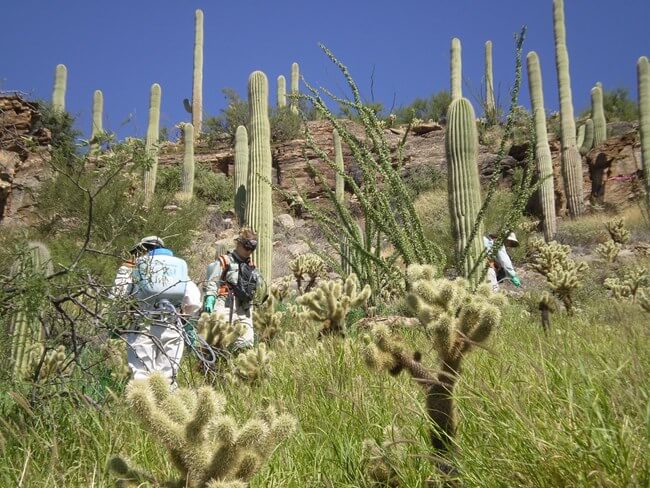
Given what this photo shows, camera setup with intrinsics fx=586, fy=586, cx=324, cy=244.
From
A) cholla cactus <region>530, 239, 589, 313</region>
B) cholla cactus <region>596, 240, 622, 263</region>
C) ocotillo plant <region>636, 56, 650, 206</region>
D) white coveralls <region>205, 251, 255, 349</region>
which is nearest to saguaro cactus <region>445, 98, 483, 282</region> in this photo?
cholla cactus <region>530, 239, 589, 313</region>

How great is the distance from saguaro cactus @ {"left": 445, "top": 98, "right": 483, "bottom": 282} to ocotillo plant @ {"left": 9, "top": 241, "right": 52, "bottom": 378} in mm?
4087

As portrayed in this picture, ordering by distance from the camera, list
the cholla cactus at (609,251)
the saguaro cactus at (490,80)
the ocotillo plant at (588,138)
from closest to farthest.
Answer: the cholla cactus at (609,251)
the ocotillo plant at (588,138)
the saguaro cactus at (490,80)

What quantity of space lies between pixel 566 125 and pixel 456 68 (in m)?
5.32

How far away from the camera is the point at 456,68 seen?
68.7 feet

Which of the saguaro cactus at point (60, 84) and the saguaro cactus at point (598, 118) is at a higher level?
the saguaro cactus at point (60, 84)

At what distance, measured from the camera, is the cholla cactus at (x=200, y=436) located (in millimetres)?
1294

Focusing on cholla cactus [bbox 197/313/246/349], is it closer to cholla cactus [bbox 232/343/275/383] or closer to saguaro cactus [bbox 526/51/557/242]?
cholla cactus [bbox 232/343/275/383]

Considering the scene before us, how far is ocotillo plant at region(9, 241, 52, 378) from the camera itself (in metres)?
3.10

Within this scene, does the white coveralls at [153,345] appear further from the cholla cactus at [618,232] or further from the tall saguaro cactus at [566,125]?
the tall saguaro cactus at [566,125]

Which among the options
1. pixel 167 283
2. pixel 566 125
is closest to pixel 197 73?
pixel 566 125

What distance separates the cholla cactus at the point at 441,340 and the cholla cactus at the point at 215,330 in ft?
9.72

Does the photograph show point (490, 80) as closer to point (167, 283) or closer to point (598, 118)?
point (598, 118)

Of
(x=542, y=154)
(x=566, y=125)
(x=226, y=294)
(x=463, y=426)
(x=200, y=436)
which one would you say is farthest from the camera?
(x=566, y=125)

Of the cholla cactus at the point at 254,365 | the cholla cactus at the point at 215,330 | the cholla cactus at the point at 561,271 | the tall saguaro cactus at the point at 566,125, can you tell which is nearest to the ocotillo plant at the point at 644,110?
the tall saguaro cactus at the point at 566,125
